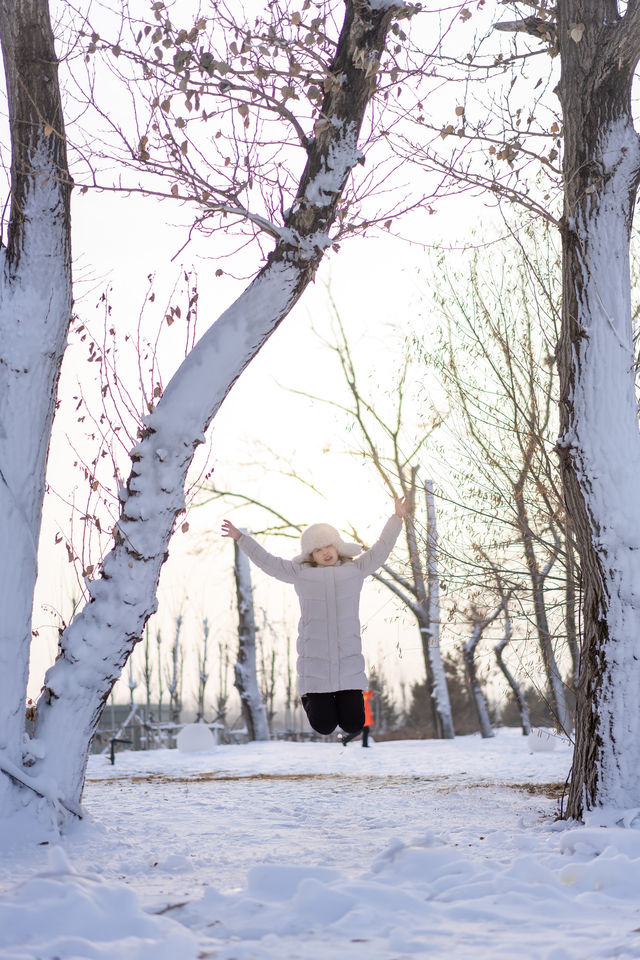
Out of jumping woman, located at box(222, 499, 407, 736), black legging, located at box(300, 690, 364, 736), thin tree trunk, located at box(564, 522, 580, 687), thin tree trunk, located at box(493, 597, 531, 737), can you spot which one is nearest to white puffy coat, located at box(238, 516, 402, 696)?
jumping woman, located at box(222, 499, 407, 736)

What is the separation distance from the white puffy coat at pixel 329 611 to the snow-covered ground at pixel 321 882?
893 millimetres

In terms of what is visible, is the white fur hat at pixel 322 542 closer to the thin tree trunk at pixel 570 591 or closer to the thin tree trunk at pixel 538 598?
the thin tree trunk at pixel 570 591

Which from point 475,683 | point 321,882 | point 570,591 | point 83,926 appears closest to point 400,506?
point 570,591

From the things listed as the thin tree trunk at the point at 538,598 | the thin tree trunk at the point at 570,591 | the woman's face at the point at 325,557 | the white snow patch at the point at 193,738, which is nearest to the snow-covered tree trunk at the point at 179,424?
the woman's face at the point at 325,557

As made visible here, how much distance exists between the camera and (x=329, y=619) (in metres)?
6.00

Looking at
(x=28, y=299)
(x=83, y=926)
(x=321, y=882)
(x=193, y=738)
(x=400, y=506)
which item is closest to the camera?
(x=83, y=926)

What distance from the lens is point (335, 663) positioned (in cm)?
590

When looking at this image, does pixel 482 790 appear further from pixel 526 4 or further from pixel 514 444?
pixel 526 4

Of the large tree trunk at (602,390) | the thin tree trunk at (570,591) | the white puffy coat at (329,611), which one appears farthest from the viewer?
the thin tree trunk at (570,591)

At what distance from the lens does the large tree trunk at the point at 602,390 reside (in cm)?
441

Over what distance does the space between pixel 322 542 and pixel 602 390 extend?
2494 millimetres

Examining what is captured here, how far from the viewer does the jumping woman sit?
591 centimetres

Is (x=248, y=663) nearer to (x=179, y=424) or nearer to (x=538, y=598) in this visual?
(x=538, y=598)

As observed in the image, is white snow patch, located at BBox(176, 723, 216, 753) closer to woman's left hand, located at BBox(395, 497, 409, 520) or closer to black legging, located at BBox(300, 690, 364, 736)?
black legging, located at BBox(300, 690, 364, 736)
